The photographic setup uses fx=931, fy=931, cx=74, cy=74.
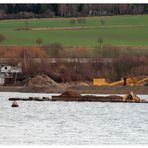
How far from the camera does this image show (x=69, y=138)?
2444cm

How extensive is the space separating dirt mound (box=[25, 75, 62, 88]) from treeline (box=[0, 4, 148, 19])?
20.1 ft

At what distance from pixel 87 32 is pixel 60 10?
132 inches

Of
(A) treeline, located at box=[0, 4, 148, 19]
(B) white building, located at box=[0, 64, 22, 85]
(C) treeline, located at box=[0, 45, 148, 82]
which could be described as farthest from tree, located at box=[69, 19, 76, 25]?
(B) white building, located at box=[0, 64, 22, 85]

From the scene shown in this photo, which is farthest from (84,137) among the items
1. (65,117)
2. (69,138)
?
(65,117)

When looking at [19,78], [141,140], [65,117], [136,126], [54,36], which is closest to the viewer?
[141,140]

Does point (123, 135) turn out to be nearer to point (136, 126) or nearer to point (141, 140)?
point (141, 140)

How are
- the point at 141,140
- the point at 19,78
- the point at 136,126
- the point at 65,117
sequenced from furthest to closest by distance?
the point at 19,78
the point at 65,117
the point at 136,126
the point at 141,140

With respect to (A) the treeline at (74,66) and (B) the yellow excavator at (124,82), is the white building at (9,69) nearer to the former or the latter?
(A) the treeline at (74,66)

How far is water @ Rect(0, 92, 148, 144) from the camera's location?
78.4ft

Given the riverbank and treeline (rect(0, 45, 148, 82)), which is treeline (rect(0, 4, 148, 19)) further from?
the riverbank

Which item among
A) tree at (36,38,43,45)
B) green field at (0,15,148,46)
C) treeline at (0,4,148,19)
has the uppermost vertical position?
treeline at (0,4,148,19)

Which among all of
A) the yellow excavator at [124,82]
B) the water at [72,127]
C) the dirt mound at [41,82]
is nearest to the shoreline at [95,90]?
the yellow excavator at [124,82]

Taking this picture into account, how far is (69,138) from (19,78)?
66214mm

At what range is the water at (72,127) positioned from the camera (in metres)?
23.9
